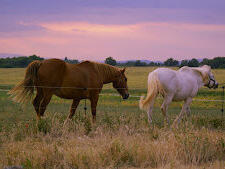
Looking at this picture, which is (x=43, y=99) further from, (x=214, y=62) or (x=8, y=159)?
(x=214, y=62)

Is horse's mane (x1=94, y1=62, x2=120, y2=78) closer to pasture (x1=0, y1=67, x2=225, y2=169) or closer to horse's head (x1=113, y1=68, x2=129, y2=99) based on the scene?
horse's head (x1=113, y1=68, x2=129, y2=99)

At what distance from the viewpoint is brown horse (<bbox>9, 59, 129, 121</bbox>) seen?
301 inches

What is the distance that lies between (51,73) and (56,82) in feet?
0.83

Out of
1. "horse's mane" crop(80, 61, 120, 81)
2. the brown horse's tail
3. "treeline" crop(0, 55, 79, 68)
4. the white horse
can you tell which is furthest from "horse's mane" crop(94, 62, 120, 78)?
"treeline" crop(0, 55, 79, 68)

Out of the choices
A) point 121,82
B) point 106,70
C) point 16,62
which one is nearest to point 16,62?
point 16,62

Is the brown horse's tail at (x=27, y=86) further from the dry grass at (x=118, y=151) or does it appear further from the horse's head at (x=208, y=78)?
the horse's head at (x=208, y=78)

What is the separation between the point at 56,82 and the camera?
7.77m

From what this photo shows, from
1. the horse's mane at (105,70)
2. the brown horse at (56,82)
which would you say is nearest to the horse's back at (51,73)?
the brown horse at (56,82)

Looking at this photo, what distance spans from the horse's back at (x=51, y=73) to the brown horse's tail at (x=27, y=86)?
5.0 inches

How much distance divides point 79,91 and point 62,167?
355 cm

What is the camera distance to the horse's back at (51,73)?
7637mm

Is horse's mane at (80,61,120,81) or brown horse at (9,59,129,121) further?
horse's mane at (80,61,120,81)

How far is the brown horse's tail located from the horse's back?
0.13 meters

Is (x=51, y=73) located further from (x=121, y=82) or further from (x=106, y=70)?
(x=121, y=82)
